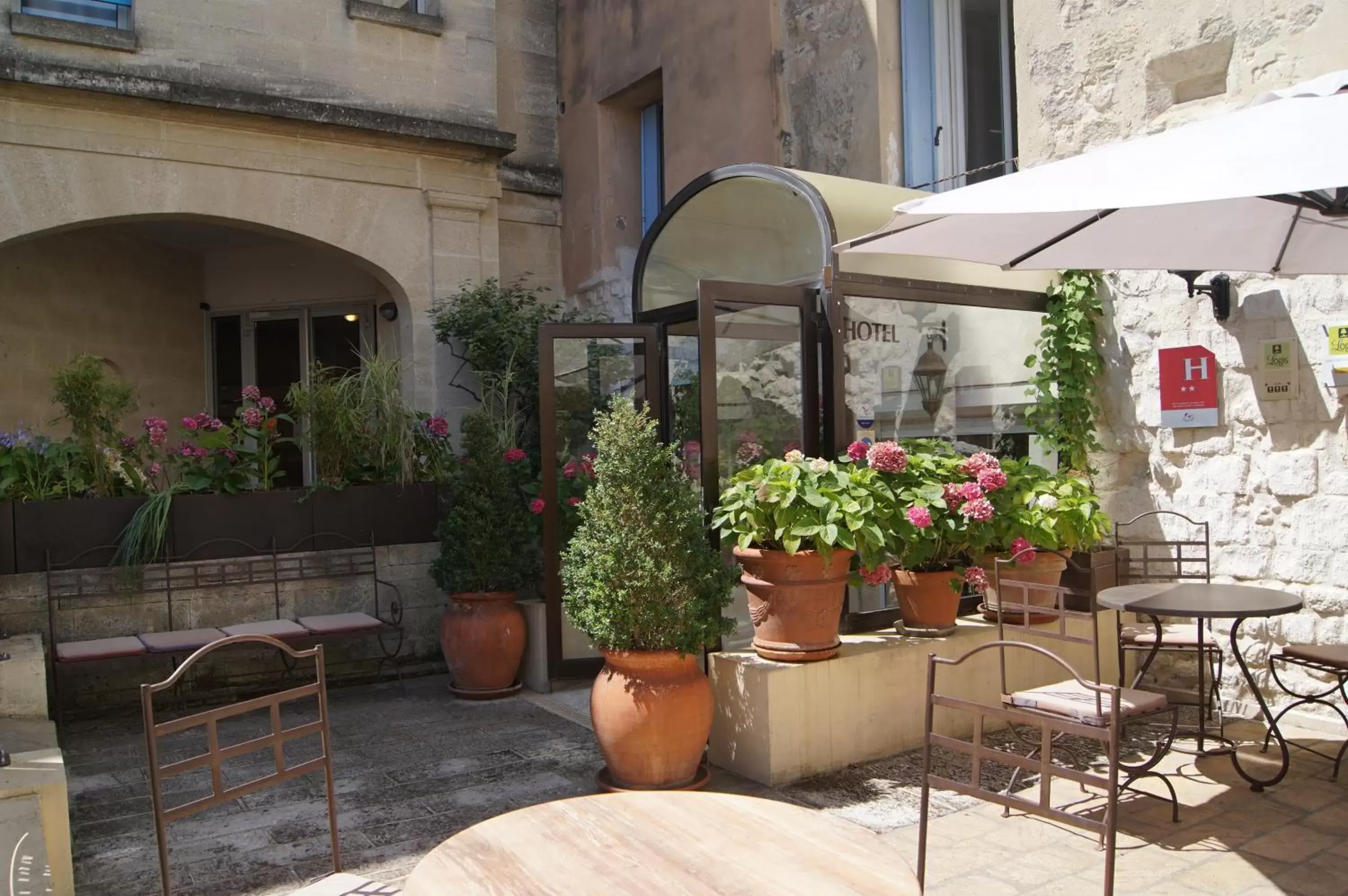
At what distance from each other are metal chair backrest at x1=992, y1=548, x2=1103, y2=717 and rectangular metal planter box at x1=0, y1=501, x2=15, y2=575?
16.5ft

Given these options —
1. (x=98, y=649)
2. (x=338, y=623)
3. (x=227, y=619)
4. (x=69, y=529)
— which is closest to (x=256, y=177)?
(x=69, y=529)

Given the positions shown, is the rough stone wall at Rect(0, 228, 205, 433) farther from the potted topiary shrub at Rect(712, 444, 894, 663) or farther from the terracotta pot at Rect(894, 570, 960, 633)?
the terracotta pot at Rect(894, 570, 960, 633)

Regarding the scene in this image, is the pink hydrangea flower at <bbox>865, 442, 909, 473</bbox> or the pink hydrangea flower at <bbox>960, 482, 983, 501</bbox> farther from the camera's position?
the pink hydrangea flower at <bbox>960, 482, 983, 501</bbox>

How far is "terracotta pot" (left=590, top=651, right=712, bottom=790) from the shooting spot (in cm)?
419

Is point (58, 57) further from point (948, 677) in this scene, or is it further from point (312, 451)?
point (948, 677)

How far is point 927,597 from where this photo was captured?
5.08m

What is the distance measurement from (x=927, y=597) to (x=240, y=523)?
13.2 feet

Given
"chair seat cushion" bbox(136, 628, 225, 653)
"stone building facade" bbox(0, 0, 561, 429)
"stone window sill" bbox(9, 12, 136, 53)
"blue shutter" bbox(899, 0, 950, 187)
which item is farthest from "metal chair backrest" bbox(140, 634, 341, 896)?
"stone window sill" bbox(9, 12, 136, 53)

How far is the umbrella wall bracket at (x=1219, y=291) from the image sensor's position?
17.1ft

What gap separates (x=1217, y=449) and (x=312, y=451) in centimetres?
521

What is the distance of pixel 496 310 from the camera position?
834cm

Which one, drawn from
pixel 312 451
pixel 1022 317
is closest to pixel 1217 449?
pixel 1022 317

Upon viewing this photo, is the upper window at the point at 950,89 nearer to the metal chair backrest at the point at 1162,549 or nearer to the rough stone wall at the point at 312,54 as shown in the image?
the metal chair backrest at the point at 1162,549

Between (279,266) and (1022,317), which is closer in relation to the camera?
(1022,317)
